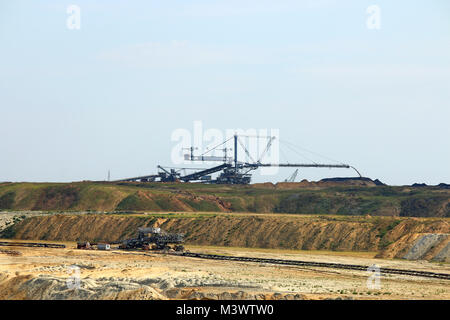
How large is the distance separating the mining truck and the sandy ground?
4002mm

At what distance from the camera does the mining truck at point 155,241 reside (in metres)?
78.4

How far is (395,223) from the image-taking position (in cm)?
8250

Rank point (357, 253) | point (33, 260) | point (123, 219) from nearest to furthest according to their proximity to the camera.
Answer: point (33, 260), point (357, 253), point (123, 219)

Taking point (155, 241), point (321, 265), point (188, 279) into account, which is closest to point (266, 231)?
point (155, 241)

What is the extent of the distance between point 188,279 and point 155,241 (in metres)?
30.8

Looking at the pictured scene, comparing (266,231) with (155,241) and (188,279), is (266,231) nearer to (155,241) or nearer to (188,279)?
(155,241)

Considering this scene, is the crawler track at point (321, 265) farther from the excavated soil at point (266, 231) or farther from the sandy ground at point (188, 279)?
the excavated soil at point (266, 231)

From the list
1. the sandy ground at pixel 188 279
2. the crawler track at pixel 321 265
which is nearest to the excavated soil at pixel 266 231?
the sandy ground at pixel 188 279

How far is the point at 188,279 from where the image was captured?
48.6 metres
